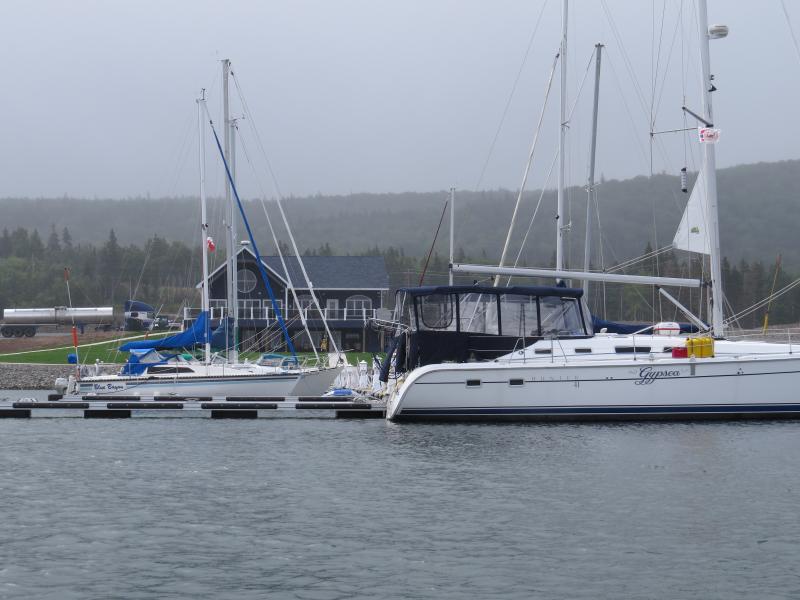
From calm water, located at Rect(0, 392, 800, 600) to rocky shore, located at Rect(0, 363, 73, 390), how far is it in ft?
116

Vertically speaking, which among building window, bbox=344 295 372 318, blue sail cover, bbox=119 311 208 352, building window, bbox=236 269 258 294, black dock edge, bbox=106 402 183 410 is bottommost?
black dock edge, bbox=106 402 183 410

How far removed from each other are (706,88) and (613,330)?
8.27m

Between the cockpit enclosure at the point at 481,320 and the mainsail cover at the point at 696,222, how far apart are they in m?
3.49

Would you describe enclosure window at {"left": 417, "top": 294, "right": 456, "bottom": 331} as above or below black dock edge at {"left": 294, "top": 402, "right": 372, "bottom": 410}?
above

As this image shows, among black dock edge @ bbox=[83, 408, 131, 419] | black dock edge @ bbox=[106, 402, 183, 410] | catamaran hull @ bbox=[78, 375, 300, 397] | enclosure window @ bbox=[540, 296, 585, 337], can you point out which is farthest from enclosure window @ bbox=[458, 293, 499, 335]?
catamaran hull @ bbox=[78, 375, 300, 397]

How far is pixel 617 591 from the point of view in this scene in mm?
13094

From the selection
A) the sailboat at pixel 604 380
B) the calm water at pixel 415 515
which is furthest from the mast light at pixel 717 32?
the calm water at pixel 415 515

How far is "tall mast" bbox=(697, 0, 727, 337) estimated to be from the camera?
97.9ft

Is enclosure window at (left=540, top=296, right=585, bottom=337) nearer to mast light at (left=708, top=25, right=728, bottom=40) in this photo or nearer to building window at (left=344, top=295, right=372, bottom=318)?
mast light at (left=708, top=25, right=728, bottom=40)

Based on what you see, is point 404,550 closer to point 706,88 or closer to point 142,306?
point 706,88

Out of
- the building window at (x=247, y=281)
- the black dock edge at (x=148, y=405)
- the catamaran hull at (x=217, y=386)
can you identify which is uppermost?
the building window at (x=247, y=281)

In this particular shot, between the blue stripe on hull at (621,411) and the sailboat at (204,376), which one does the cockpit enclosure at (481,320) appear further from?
the sailboat at (204,376)

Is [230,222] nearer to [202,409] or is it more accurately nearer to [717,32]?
[202,409]

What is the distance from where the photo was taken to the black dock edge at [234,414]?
33.9 m
